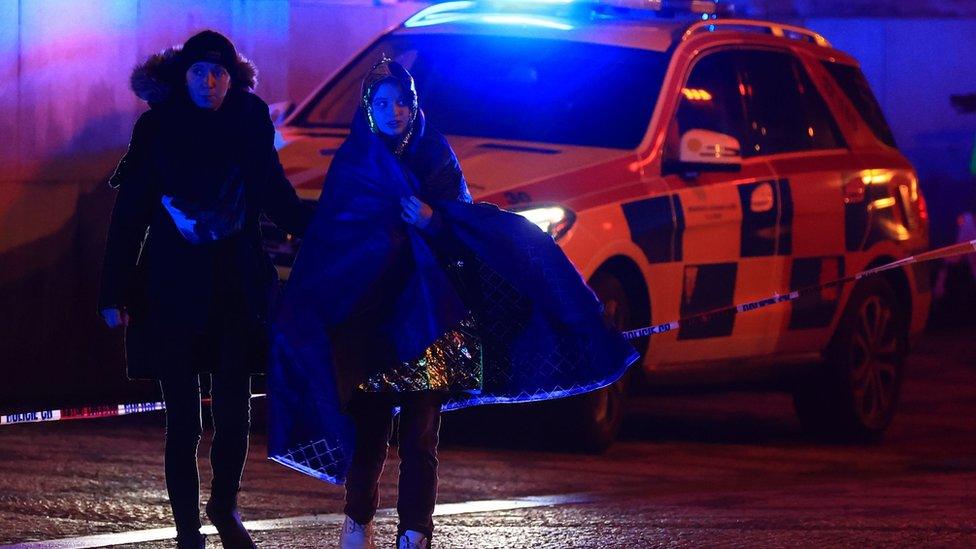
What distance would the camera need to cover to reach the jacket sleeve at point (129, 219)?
244 inches

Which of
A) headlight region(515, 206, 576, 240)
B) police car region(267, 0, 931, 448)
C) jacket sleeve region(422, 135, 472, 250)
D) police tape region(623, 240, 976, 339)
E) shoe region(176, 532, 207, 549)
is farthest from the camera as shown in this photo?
police car region(267, 0, 931, 448)

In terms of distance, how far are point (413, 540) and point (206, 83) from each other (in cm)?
148

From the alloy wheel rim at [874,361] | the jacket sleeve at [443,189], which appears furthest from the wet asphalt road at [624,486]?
the jacket sleeve at [443,189]

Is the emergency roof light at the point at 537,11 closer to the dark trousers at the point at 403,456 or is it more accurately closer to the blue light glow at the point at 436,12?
the blue light glow at the point at 436,12

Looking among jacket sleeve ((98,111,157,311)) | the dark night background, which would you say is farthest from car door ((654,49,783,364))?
jacket sleeve ((98,111,157,311))

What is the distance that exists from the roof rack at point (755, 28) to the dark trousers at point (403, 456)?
446cm

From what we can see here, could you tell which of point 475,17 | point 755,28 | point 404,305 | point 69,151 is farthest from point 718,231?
point 404,305

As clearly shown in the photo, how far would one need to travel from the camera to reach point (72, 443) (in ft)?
30.7

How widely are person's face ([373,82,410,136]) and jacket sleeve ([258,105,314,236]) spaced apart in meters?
0.44

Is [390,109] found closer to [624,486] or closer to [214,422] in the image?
[214,422]

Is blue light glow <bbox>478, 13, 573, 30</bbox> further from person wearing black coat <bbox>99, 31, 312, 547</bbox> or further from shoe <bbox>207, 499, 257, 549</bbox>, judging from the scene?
shoe <bbox>207, 499, 257, 549</bbox>

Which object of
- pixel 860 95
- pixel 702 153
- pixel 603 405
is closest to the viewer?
pixel 603 405

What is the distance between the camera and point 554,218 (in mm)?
8906

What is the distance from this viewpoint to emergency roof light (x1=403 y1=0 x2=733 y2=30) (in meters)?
10.5
